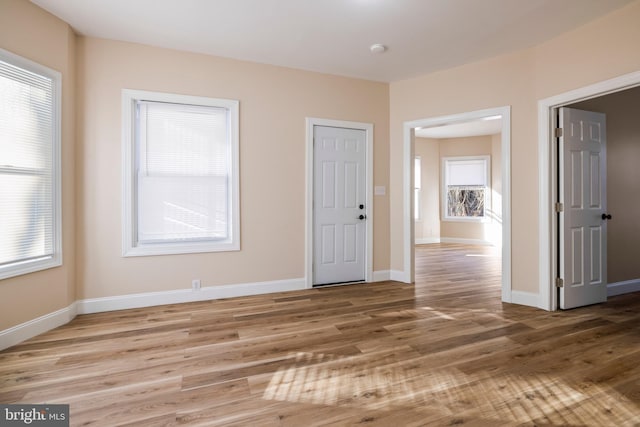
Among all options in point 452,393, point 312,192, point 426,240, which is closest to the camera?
point 452,393

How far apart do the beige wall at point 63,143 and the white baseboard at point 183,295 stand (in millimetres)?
252

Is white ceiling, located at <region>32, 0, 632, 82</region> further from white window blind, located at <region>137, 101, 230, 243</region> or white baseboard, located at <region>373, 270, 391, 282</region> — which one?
white baseboard, located at <region>373, 270, 391, 282</region>

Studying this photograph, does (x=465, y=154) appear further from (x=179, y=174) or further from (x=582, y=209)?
(x=179, y=174)

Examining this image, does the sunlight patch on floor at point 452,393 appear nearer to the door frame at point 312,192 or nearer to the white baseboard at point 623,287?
the door frame at point 312,192

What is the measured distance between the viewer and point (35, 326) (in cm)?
295

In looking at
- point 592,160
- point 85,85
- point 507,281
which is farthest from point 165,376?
point 592,160

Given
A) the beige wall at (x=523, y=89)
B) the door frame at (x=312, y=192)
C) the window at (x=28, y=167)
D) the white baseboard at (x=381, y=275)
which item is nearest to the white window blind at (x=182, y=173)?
the window at (x=28, y=167)

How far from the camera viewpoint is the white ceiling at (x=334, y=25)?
2.94 m

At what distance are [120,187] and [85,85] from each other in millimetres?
1129

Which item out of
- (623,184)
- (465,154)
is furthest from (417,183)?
(623,184)

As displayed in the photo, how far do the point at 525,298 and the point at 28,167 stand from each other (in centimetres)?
527

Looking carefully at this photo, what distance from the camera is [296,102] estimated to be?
174 inches

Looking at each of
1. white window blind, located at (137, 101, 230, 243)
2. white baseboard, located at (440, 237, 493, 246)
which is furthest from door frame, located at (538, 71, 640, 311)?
white baseboard, located at (440, 237, 493, 246)

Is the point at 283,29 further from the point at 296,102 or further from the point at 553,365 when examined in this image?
the point at 553,365
